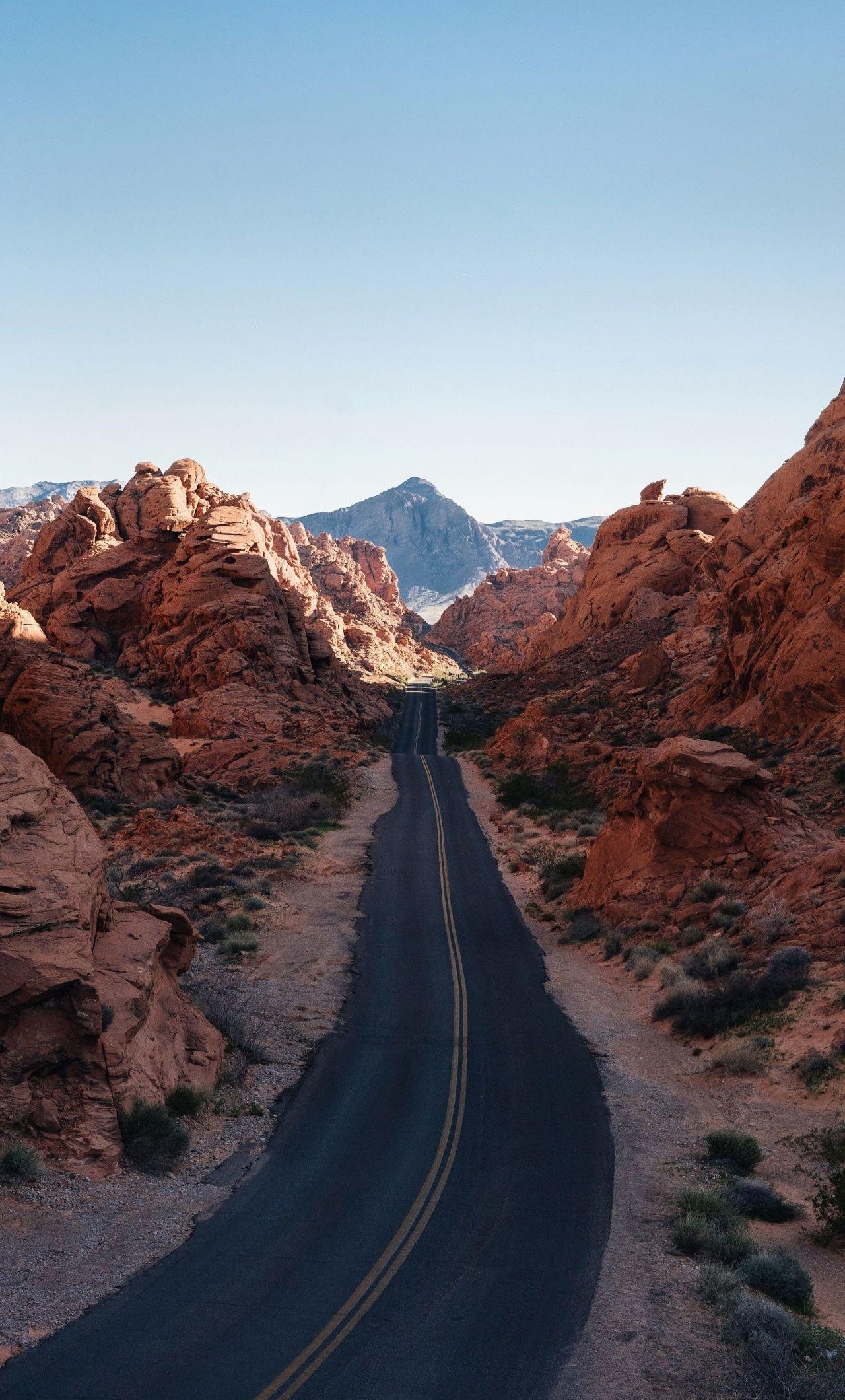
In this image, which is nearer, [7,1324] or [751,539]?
[7,1324]

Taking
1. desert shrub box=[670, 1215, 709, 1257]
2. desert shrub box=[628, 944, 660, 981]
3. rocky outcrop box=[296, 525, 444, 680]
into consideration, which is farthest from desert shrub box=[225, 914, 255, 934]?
rocky outcrop box=[296, 525, 444, 680]

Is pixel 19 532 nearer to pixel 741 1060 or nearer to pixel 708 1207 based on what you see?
pixel 741 1060

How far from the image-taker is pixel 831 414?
2186 inches

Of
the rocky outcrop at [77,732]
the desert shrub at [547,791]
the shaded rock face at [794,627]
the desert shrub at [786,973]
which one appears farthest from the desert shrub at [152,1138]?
the desert shrub at [547,791]

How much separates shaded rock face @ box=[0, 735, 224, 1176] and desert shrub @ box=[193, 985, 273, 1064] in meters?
1.09

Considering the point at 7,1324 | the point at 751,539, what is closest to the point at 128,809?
the point at 7,1324

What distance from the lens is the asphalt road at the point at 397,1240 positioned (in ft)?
30.1

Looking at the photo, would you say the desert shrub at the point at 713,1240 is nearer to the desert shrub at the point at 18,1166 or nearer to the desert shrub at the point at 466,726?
the desert shrub at the point at 18,1166

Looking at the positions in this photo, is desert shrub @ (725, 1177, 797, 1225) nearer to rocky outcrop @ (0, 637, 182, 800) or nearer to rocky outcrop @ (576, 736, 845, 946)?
rocky outcrop @ (576, 736, 845, 946)

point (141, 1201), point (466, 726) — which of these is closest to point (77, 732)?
point (141, 1201)

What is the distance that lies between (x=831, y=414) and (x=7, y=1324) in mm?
57851

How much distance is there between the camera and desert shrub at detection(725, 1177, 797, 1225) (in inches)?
520

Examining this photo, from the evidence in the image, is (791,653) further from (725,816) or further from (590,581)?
(590,581)

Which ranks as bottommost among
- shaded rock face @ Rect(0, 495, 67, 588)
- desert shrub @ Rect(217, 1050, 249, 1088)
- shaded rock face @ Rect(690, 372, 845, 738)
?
desert shrub @ Rect(217, 1050, 249, 1088)
